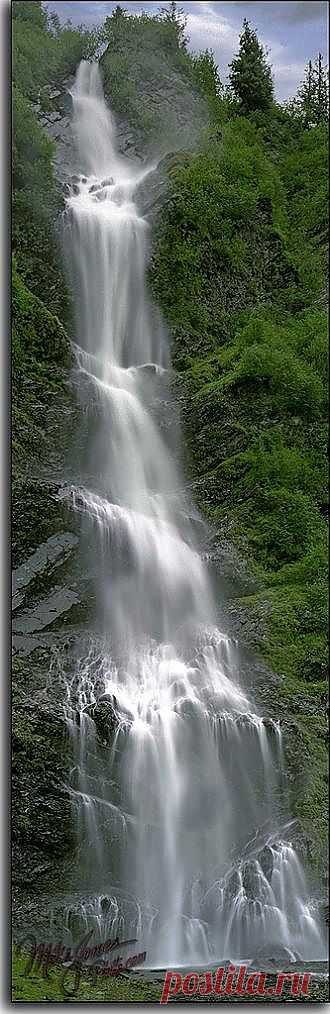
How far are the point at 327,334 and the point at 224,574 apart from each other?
100 cm

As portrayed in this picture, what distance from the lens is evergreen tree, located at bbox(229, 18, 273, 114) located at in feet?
11.2

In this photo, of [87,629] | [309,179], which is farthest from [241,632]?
[309,179]

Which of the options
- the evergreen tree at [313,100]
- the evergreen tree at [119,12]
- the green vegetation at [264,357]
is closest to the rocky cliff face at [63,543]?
the green vegetation at [264,357]

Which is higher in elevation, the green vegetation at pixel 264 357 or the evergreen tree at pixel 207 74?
the evergreen tree at pixel 207 74

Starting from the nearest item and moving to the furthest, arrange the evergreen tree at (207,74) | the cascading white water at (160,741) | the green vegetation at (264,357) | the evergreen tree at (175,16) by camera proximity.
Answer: the cascading white water at (160,741) → the green vegetation at (264,357) → the evergreen tree at (175,16) → the evergreen tree at (207,74)

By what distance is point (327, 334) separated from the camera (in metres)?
3.53

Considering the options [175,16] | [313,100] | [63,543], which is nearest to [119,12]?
[175,16]

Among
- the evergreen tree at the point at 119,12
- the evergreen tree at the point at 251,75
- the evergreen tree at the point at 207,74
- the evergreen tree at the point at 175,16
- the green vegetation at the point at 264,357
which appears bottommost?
the green vegetation at the point at 264,357

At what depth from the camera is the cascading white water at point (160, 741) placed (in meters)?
2.87

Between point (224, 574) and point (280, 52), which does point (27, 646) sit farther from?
point (280, 52)

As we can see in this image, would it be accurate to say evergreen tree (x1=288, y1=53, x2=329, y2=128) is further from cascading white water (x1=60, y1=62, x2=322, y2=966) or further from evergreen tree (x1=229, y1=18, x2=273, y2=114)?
cascading white water (x1=60, y1=62, x2=322, y2=966)

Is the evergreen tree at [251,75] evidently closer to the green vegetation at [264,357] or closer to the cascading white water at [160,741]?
the green vegetation at [264,357]

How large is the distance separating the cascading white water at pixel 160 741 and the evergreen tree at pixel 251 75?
102 centimetres

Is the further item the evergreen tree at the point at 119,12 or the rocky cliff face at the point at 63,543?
the evergreen tree at the point at 119,12
